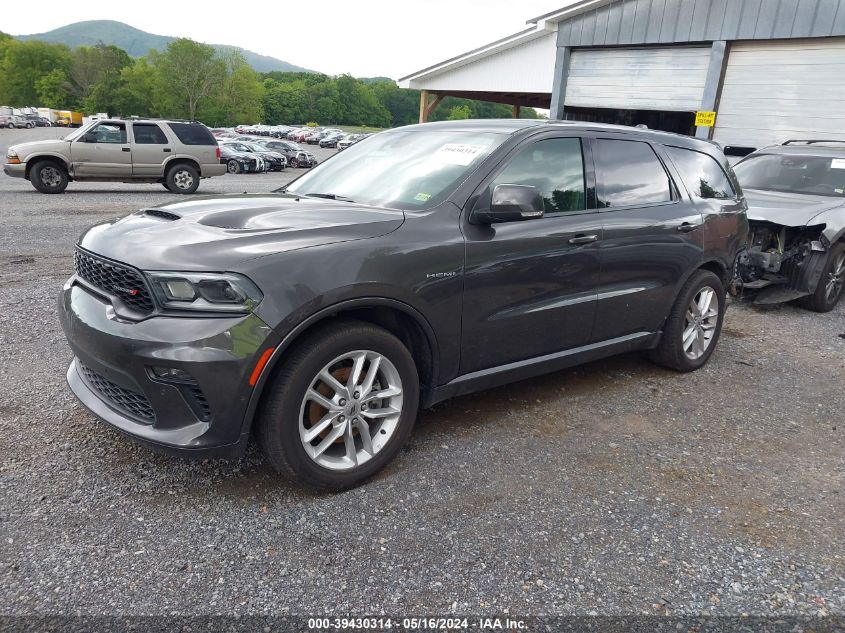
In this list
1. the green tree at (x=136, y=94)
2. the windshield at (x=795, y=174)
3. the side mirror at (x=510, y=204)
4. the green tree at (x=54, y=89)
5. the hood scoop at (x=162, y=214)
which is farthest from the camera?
the green tree at (x=54, y=89)

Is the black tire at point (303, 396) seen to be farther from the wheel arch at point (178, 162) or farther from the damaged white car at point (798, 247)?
the wheel arch at point (178, 162)

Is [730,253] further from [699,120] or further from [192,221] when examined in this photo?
[699,120]

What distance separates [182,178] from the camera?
15891mm

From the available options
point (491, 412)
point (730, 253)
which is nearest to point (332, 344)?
point (491, 412)

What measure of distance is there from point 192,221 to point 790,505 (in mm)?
3217

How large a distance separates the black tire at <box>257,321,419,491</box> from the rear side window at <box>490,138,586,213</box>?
114 cm

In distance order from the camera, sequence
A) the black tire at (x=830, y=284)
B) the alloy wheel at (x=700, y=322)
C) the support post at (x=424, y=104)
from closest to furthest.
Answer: the alloy wheel at (x=700, y=322), the black tire at (x=830, y=284), the support post at (x=424, y=104)

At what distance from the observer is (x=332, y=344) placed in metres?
2.76

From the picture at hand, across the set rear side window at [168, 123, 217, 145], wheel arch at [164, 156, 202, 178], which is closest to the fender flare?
wheel arch at [164, 156, 202, 178]

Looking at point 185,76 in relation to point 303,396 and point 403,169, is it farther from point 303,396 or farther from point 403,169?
point 303,396

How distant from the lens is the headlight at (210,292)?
2.55m

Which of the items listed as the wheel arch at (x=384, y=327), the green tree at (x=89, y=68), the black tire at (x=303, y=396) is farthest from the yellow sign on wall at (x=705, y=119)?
the green tree at (x=89, y=68)

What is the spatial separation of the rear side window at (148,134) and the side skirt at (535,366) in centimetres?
1436

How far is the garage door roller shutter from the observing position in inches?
562
